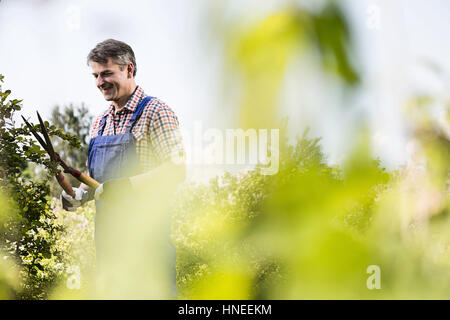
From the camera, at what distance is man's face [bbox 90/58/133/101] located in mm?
682

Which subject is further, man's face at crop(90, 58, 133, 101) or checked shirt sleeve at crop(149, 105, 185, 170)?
man's face at crop(90, 58, 133, 101)

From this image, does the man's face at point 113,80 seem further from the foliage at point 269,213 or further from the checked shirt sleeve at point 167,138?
the foliage at point 269,213

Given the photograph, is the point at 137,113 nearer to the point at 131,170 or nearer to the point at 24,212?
the point at 131,170

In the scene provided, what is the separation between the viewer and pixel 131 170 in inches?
25.6

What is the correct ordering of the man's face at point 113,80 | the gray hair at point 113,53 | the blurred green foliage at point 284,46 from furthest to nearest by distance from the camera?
the man's face at point 113,80, the gray hair at point 113,53, the blurred green foliage at point 284,46

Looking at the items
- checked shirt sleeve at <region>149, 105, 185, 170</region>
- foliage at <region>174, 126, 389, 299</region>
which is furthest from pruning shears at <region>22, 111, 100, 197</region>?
foliage at <region>174, 126, 389, 299</region>

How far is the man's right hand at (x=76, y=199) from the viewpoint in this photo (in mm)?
933

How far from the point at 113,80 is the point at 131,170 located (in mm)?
180

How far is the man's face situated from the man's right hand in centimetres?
32

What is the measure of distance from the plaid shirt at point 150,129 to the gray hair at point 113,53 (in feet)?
0.18

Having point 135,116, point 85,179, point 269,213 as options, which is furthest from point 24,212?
point 269,213

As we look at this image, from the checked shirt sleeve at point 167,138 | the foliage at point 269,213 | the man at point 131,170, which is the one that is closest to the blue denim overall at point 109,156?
the man at point 131,170

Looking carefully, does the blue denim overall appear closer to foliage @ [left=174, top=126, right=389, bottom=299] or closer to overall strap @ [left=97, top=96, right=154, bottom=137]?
overall strap @ [left=97, top=96, right=154, bottom=137]

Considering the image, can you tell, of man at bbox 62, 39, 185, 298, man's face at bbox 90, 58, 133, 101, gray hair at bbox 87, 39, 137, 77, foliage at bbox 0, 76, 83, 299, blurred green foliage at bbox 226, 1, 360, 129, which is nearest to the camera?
blurred green foliage at bbox 226, 1, 360, 129
